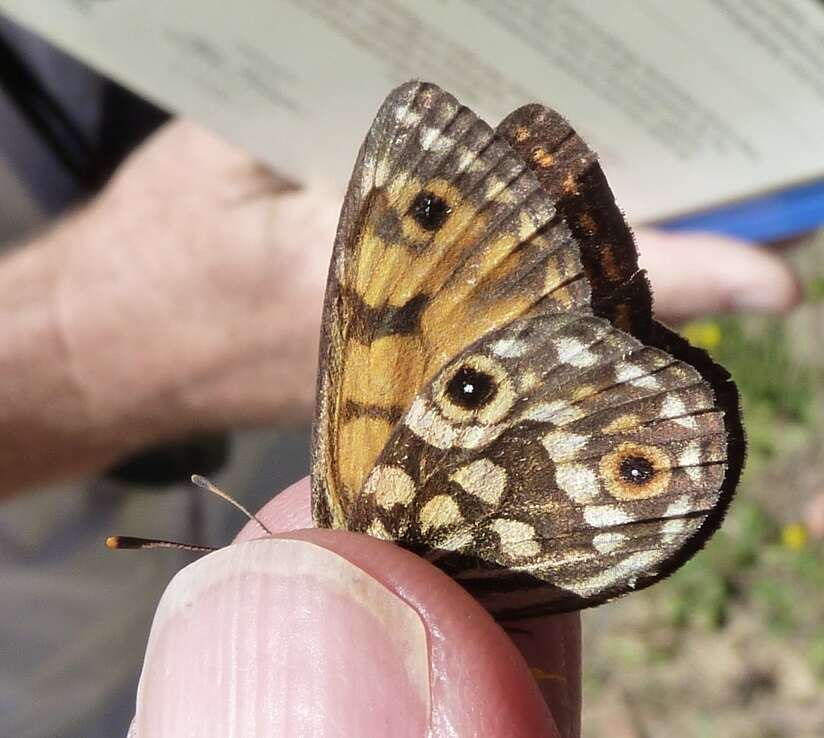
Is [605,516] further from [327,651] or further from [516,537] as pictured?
[327,651]

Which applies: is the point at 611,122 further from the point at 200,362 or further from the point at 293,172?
the point at 200,362

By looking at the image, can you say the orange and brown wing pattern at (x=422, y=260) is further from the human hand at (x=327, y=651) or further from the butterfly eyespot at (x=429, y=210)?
the human hand at (x=327, y=651)

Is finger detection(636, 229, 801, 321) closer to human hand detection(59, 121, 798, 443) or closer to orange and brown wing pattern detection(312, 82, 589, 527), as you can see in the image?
human hand detection(59, 121, 798, 443)

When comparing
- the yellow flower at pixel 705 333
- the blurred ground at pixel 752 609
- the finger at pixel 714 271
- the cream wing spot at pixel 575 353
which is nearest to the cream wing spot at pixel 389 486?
the cream wing spot at pixel 575 353

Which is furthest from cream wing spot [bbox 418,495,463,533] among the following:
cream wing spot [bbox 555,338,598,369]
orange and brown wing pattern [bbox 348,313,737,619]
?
cream wing spot [bbox 555,338,598,369]

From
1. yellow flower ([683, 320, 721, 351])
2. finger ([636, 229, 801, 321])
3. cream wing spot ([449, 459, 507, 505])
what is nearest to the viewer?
cream wing spot ([449, 459, 507, 505])

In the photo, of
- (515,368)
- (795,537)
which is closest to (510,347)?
(515,368)

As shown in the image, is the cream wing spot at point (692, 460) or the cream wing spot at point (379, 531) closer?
the cream wing spot at point (692, 460)
